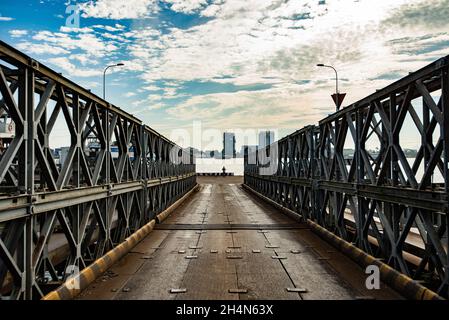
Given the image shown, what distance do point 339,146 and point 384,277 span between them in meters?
4.15

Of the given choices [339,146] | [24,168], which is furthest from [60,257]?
[339,146]

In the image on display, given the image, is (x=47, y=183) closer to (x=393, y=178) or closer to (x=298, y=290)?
(x=298, y=290)

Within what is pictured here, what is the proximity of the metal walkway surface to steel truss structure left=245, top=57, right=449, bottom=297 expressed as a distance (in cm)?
95

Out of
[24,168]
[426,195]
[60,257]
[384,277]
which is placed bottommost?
[60,257]

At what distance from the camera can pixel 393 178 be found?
7.90 meters

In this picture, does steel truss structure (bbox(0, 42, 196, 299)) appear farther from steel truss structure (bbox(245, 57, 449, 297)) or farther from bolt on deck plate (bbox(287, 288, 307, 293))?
steel truss structure (bbox(245, 57, 449, 297))

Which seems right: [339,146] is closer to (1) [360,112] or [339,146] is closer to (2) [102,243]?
(1) [360,112]

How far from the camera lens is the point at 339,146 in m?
10.8

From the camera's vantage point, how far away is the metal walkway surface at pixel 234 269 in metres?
6.98

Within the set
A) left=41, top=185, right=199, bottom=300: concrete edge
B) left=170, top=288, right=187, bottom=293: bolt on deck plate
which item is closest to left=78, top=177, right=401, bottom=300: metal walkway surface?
left=170, top=288, right=187, bottom=293: bolt on deck plate

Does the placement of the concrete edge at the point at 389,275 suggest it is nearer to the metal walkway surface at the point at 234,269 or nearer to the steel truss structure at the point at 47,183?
the metal walkway surface at the point at 234,269

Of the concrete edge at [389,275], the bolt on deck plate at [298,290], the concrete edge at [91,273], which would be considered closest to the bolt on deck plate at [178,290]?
the concrete edge at [91,273]

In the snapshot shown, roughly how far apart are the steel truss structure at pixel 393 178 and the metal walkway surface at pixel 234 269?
947mm

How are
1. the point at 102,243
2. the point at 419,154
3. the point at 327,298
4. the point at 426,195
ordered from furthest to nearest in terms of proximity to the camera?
the point at 102,243, the point at 419,154, the point at 327,298, the point at 426,195
